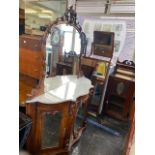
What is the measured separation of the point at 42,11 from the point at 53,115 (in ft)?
6.51

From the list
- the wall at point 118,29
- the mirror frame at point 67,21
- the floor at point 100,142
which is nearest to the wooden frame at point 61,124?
the floor at point 100,142

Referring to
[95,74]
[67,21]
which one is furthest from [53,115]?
[95,74]

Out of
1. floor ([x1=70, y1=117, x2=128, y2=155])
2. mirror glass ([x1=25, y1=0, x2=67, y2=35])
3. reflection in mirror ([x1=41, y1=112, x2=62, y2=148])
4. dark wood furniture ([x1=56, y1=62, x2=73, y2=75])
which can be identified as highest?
mirror glass ([x1=25, y1=0, x2=67, y2=35])

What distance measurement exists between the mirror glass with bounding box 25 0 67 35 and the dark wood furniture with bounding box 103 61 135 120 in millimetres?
1280

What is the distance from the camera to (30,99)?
1443mm

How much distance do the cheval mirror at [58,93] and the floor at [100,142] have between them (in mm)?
156

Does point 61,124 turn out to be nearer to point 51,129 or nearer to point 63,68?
point 51,129

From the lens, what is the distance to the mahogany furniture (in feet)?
4.85

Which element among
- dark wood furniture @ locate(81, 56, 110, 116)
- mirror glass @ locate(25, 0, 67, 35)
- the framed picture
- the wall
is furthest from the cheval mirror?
mirror glass @ locate(25, 0, 67, 35)

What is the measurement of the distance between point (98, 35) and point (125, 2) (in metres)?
0.59

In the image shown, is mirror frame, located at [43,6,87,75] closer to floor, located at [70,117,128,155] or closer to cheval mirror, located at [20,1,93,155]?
cheval mirror, located at [20,1,93,155]

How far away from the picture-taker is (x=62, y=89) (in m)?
1.78

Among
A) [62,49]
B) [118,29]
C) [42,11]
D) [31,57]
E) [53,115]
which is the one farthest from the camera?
[42,11]
